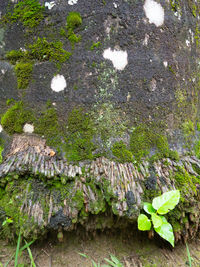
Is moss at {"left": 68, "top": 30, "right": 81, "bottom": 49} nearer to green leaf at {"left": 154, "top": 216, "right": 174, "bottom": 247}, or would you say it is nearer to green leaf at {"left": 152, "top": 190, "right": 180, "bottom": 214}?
green leaf at {"left": 152, "top": 190, "right": 180, "bottom": 214}

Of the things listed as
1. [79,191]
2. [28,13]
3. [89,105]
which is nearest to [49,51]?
[28,13]

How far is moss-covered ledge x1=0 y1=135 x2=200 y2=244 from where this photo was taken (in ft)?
4.12

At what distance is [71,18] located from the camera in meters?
1.41

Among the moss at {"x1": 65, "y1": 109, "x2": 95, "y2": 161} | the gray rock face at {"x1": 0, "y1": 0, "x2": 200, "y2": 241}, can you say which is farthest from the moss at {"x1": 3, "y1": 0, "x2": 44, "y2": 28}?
the moss at {"x1": 65, "y1": 109, "x2": 95, "y2": 161}

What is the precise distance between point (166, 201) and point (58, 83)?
1.00m

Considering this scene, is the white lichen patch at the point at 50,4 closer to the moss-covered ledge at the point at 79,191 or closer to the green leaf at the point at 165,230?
the moss-covered ledge at the point at 79,191

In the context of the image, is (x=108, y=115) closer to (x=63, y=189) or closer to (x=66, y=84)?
(x=66, y=84)

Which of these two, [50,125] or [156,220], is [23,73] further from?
[156,220]

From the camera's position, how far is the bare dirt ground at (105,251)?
1.37 metres

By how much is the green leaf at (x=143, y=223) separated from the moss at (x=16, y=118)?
924 millimetres

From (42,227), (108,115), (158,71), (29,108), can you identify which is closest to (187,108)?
(158,71)

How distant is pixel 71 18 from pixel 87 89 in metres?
0.47

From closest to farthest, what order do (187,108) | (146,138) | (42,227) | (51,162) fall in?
(42,227), (51,162), (146,138), (187,108)

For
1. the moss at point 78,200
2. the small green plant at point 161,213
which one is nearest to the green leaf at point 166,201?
the small green plant at point 161,213
